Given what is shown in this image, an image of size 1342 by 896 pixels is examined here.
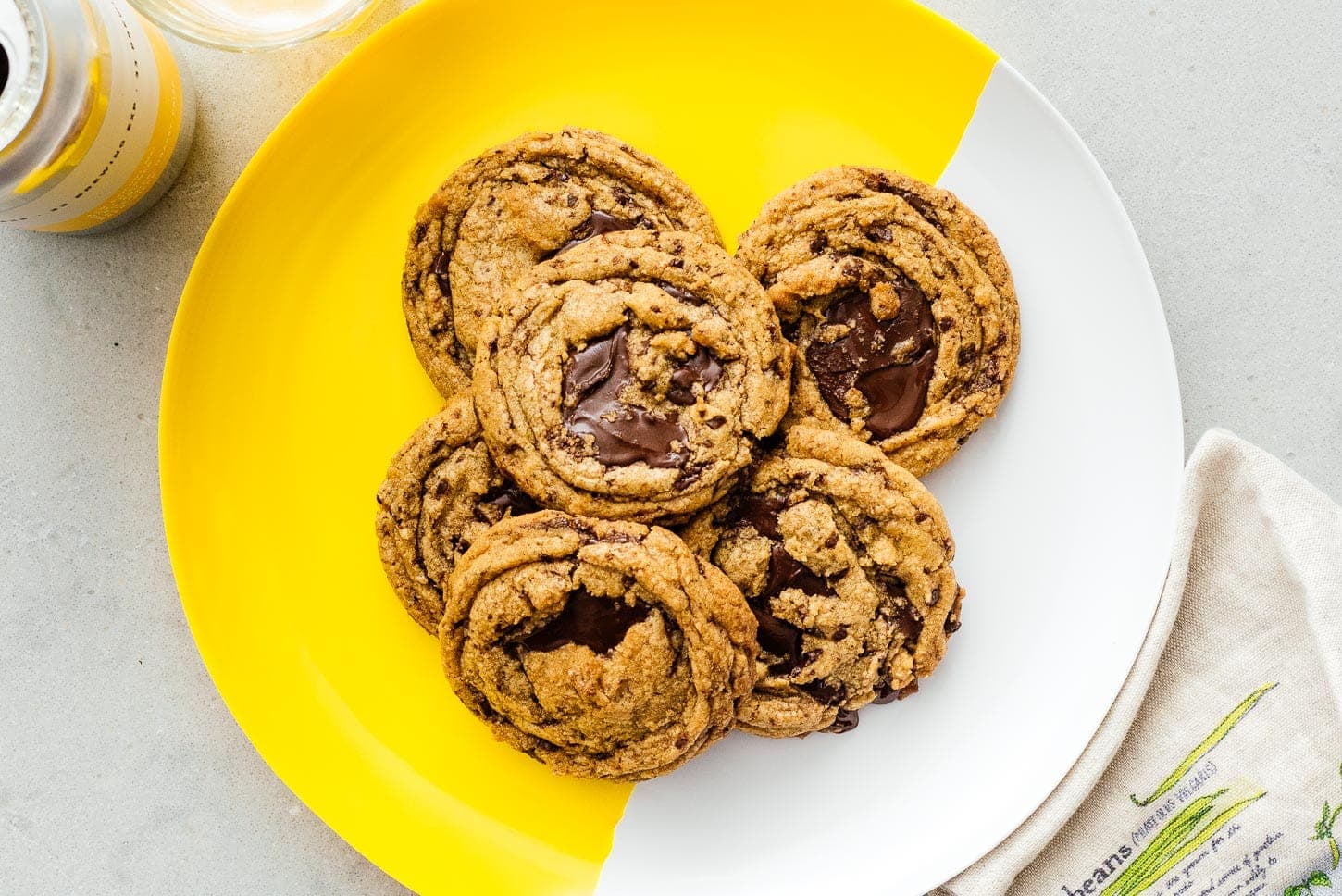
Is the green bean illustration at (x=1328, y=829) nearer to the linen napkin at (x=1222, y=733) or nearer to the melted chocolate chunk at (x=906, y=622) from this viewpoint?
the linen napkin at (x=1222, y=733)

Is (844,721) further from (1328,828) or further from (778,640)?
(1328,828)

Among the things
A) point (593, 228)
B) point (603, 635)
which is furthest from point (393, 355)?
point (603, 635)

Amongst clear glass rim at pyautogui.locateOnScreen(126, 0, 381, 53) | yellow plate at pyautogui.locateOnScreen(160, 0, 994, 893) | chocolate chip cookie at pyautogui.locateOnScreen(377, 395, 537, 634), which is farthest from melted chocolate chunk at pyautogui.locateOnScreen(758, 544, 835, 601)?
clear glass rim at pyautogui.locateOnScreen(126, 0, 381, 53)

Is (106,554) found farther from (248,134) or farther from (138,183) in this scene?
(248,134)

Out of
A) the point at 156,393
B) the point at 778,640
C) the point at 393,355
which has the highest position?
the point at 778,640

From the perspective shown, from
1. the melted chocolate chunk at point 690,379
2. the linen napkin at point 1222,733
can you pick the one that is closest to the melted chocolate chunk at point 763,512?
the melted chocolate chunk at point 690,379

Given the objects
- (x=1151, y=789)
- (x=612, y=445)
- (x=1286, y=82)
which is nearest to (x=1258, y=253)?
(x=1286, y=82)
